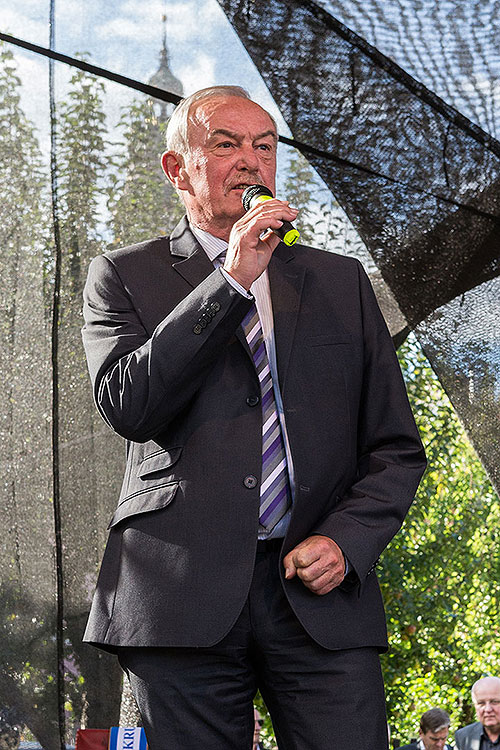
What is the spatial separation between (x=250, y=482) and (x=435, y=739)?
4.51 metres

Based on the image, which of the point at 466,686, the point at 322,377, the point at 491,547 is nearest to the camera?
the point at 322,377

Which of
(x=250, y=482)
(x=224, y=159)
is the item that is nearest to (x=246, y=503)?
(x=250, y=482)

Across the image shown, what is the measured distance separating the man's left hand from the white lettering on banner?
105cm

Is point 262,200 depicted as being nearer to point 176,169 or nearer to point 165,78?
point 176,169

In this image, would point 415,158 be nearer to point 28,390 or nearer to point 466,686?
point 28,390

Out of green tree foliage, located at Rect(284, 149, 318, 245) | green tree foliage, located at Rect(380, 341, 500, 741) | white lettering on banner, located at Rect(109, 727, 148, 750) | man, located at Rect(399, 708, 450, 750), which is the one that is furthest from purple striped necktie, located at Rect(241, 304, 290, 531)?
man, located at Rect(399, 708, 450, 750)

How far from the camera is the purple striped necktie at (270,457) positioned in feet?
4.53

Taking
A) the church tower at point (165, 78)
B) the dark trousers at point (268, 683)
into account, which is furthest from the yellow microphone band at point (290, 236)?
the church tower at point (165, 78)

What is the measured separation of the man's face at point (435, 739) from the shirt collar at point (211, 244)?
4446mm

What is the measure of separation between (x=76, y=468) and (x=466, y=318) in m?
1.11

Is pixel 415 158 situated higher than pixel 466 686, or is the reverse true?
pixel 415 158

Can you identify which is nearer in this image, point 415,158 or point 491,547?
point 415,158

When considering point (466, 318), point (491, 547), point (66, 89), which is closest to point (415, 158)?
point (466, 318)

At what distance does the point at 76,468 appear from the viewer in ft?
8.35
